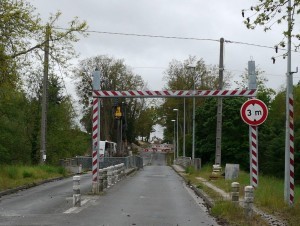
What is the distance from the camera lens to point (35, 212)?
42.7 ft

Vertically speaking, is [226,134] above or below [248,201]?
above

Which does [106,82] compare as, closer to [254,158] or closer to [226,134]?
[226,134]

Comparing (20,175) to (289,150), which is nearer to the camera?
(289,150)

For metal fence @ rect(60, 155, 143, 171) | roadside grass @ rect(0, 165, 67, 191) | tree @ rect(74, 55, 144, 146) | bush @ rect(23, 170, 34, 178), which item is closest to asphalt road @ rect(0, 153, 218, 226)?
roadside grass @ rect(0, 165, 67, 191)

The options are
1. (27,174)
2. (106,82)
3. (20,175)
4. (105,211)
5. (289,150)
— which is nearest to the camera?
(289,150)

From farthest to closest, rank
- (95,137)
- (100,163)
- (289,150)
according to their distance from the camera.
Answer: (100,163) < (95,137) < (289,150)

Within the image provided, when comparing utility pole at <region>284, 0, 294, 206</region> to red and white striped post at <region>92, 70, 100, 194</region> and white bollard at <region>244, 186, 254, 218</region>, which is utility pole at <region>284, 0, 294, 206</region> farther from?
red and white striped post at <region>92, 70, 100, 194</region>

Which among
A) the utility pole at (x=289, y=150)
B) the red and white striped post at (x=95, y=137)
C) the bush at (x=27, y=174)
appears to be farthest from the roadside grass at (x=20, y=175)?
the utility pole at (x=289, y=150)

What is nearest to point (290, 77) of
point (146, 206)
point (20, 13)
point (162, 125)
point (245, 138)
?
point (146, 206)

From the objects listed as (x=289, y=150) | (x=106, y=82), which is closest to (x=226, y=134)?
(x=106, y=82)

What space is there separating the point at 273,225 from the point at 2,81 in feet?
43.9

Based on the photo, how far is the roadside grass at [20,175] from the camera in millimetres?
21888

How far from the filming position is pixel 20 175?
25.4 metres

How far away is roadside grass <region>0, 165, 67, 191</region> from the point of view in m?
21.9
